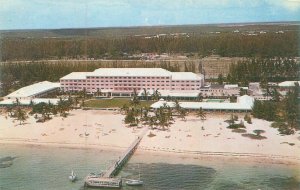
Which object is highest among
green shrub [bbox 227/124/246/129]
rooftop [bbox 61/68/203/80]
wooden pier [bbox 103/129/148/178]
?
rooftop [bbox 61/68/203/80]

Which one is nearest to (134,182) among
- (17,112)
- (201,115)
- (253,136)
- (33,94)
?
(253,136)

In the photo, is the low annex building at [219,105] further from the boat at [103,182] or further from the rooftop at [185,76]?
the boat at [103,182]

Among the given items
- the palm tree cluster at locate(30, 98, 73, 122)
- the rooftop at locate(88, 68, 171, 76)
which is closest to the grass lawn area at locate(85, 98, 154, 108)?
the palm tree cluster at locate(30, 98, 73, 122)

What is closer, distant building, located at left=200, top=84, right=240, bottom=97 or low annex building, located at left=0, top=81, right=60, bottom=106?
low annex building, located at left=0, top=81, right=60, bottom=106

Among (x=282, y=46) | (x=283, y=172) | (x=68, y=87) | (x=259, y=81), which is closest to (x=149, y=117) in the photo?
(x=283, y=172)

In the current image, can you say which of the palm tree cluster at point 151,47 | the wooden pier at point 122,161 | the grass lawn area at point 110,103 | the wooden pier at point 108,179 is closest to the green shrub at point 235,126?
the wooden pier at point 122,161

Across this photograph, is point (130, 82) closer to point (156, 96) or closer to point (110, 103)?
point (156, 96)

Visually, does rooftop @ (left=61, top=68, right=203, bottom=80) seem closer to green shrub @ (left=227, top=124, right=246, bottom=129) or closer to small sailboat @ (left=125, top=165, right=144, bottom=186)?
green shrub @ (left=227, top=124, right=246, bottom=129)
